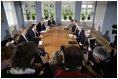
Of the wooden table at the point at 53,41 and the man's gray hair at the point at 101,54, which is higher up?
the man's gray hair at the point at 101,54

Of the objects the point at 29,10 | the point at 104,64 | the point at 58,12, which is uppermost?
the point at 29,10

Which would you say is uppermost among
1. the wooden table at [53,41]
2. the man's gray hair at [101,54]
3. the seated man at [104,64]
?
the man's gray hair at [101,54]

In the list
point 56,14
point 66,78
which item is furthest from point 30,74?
point 56,14

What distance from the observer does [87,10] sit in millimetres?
8500

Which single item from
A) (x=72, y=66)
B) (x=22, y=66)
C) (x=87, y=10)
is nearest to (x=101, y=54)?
(x=72, y=66)

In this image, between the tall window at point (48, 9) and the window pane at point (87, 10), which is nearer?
the tall window at point (48, 9)

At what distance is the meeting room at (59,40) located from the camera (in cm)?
Result: 115

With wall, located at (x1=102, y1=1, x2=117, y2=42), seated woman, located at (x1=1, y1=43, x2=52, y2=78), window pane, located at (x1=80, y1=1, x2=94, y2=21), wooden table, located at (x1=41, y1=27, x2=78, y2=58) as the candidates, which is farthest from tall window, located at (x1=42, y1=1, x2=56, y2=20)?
seated woman, located at (x1=1, y1=43, x2=52, y2=78)

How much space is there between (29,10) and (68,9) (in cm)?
213

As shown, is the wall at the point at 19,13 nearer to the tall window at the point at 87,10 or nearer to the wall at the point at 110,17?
the tall window at the point at 87,10

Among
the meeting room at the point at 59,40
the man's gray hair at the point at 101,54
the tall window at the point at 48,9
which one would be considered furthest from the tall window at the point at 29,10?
the man's gray hair at the point at 101,54

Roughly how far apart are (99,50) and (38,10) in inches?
276

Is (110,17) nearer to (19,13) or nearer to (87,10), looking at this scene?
(87,10)

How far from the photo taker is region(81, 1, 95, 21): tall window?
27.5 feet
